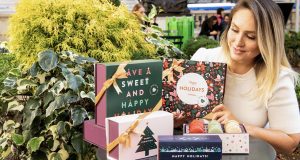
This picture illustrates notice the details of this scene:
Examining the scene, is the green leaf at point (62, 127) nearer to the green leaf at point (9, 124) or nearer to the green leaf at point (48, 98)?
the green leaf at point (48, 98)

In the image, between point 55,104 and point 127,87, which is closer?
point 127,87

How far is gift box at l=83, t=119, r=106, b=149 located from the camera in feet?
5.29

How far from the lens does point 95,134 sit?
1.66 metres

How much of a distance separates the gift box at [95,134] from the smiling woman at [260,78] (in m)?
0.45

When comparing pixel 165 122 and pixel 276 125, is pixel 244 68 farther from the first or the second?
pixel 165 122

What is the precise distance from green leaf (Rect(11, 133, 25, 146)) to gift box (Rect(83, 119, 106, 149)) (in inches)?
27.8

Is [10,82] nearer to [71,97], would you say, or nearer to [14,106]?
[14,106]

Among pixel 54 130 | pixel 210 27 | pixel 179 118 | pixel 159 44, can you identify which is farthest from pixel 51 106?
pixel 210 27

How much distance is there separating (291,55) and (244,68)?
348 inches

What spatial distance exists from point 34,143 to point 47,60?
40 centimetres

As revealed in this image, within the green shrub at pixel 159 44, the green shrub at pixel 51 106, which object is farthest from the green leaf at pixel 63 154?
the green shrub at pixel 159 44

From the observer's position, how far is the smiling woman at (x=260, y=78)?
1866 millimetres

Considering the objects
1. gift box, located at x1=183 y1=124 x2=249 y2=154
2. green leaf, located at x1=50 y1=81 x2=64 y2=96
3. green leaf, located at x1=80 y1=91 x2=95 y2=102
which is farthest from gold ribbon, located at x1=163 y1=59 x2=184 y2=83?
green leaf, located at x1=50 y1=81 x2=64 y2=96

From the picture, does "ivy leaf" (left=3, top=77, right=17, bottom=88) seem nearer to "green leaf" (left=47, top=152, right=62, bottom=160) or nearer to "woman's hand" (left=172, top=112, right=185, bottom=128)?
"green leaf" (left=47, top=152, right=62, bottom=160)
